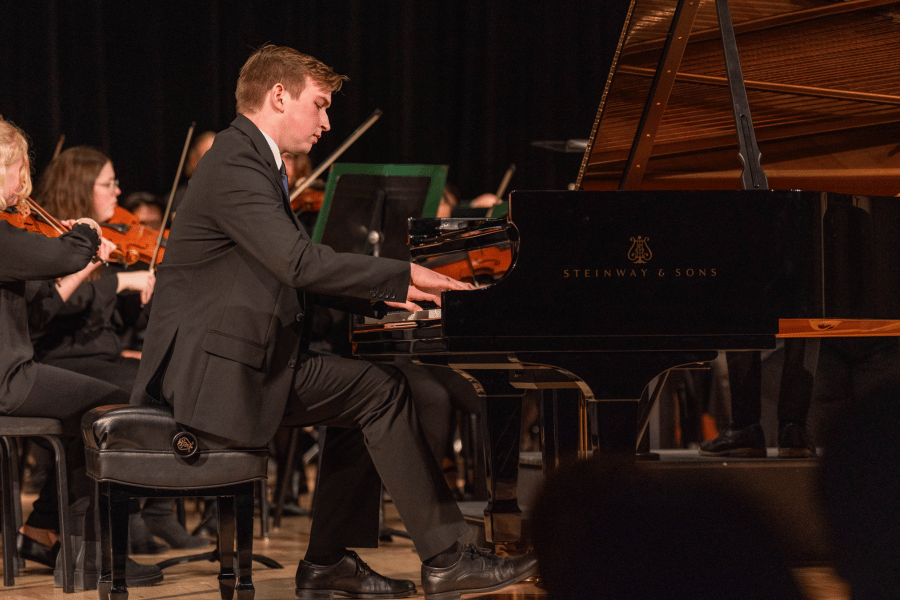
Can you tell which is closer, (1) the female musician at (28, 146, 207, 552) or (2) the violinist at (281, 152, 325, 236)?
(1) the female musician at (28, 146, 207, 552)

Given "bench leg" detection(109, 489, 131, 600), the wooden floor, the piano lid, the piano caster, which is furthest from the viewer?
the piano caster

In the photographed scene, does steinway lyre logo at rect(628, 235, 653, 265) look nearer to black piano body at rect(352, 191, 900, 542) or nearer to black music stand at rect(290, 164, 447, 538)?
black piano body at rect(352, 191, 900, 542)

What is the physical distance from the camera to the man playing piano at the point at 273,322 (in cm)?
214

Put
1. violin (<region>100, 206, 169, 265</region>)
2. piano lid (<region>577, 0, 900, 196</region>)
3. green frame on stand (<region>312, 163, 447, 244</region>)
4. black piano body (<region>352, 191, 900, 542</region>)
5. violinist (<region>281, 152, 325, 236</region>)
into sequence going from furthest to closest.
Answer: violinist (<region>281, 152, 325, 236</region>)
violin (<region>100, 206, 169, 265</region>)
green frame on stand (<region>312, 163, 447, 244</region>)
piano lid (<region>577, 0, 900, 196</region>)
black piano body (<region>352, 191, 900, 542</region>)

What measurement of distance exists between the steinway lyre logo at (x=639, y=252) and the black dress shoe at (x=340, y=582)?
43.0 inches

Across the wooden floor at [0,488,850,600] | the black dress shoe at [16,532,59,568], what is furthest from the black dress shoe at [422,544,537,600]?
the black dress shoe at [16,532,59,568]

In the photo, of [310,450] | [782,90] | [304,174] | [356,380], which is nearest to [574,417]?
[356,380]

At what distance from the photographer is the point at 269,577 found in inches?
112

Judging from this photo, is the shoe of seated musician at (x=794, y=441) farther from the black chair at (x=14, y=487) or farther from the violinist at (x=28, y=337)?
the black chair at (x=14, y=487)

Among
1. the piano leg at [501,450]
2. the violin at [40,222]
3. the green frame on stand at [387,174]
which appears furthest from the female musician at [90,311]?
the piano leg at [501,450]

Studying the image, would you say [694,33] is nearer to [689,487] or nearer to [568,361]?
[568,361]

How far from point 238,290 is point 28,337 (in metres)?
0.86

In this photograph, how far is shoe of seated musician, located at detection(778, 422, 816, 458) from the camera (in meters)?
2.80

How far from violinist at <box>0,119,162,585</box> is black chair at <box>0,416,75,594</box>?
0.03m
